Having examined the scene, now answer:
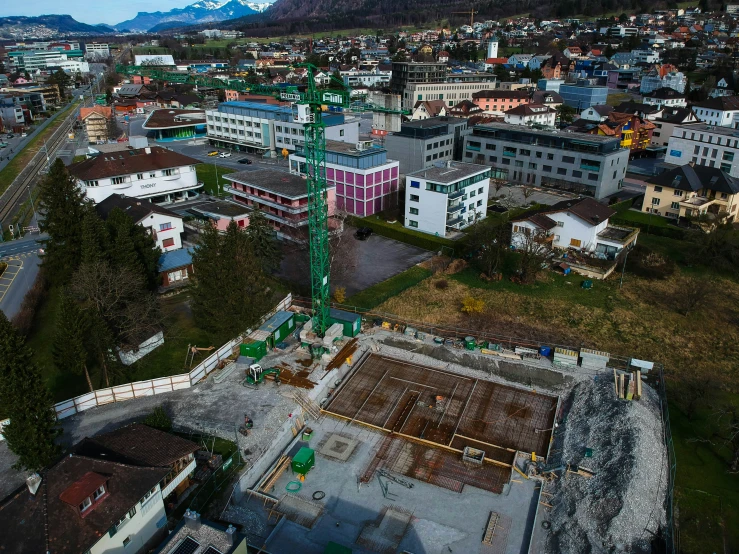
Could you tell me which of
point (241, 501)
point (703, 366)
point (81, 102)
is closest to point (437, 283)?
point (703, 366)

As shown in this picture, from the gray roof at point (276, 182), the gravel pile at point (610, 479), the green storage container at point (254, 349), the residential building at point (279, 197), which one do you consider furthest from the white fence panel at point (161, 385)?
the gray roof at point (276, 182)

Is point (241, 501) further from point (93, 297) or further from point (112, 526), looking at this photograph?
point (93, 297)

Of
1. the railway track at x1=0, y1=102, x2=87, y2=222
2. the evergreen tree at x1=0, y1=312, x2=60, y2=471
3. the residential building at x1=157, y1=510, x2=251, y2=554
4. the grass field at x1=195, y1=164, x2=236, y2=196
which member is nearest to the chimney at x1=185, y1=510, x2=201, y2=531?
the residential building at x1=157, y1=510, x2=251, y2=554

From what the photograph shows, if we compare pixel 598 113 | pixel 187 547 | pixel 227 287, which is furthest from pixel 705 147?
pixel 187 547

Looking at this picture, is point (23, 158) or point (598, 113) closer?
point (23, 158)

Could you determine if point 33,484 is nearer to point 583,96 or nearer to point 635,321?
point 635,321
